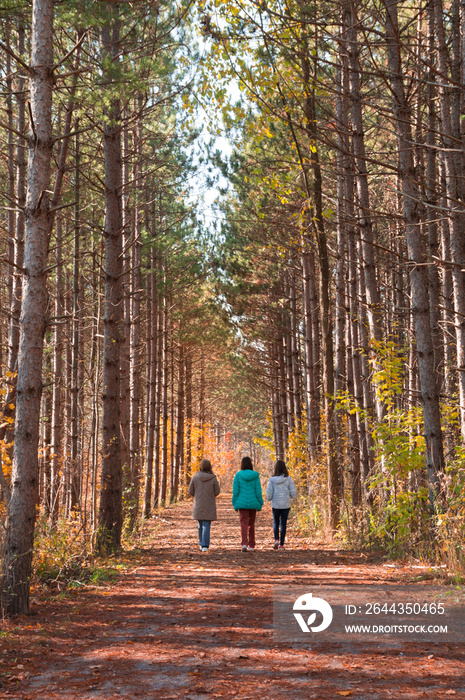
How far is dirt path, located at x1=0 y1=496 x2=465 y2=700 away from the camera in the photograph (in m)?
3.74

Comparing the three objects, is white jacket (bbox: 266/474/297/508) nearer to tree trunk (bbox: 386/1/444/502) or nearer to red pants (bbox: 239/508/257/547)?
red pants (bbox: 239/508/257/547)

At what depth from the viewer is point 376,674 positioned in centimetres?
395

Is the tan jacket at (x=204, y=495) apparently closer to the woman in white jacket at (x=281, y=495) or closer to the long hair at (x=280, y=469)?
the woman in white jacket at (x=281, y=495)

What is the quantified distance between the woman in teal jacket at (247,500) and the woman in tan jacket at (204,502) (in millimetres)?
432

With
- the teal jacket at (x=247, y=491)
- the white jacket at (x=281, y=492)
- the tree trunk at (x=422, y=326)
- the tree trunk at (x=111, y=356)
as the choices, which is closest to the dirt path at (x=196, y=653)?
the tree trunk at (x=422, y=326)

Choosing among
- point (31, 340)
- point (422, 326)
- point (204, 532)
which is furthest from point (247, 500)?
point (31, 340)

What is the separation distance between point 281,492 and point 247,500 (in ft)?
2.35

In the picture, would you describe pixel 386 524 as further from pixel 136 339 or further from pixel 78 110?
pixel 136 339

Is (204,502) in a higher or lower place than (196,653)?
higher

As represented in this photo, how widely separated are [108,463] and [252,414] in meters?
46.1

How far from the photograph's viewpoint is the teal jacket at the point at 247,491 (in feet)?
35.4

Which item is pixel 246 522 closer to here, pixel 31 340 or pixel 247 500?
pixel 247 500

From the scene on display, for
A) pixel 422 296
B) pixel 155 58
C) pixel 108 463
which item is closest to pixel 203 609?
pixel 108 463

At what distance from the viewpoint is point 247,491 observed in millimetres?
10898
